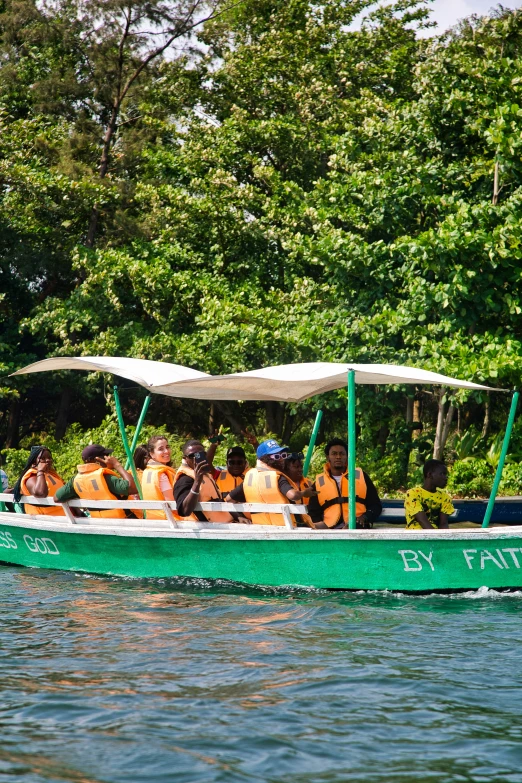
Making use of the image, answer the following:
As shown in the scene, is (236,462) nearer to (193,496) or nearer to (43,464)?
(193,496)

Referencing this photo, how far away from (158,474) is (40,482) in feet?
5.16

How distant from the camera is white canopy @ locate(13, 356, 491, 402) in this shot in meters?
9.31

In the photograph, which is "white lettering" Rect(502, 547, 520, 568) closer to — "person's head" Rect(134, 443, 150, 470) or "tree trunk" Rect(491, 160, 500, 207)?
"person's head" Rect(134, 443, 150, 470)

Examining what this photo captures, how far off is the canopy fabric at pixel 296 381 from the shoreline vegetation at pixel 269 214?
4.88 metres

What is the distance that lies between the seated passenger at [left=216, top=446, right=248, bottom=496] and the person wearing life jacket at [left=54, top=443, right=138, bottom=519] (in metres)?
1.12

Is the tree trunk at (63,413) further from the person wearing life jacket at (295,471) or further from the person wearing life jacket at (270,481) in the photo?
the person wearing life jacket at (270,481)

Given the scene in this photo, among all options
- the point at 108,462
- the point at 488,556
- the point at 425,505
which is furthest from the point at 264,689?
the point at 108,462

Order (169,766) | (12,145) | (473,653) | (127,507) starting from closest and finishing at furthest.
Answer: (169,766), (473,653), (127,507), (12,145)

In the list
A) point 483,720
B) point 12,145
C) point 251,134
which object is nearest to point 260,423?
point 251,134

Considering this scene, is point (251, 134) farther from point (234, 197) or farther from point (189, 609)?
point (189, 609)

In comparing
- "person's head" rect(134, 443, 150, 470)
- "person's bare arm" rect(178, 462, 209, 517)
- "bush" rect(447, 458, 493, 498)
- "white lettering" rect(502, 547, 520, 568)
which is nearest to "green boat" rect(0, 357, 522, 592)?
"white lettering" rect(502, 547, 520, 568)

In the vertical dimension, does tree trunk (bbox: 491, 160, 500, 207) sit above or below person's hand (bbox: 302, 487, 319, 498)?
above

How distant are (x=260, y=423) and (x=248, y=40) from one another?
31.5ft

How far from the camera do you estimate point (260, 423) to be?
25.8 metres
